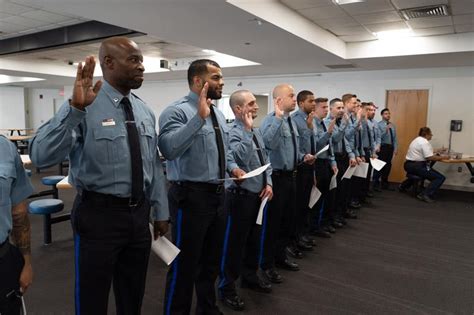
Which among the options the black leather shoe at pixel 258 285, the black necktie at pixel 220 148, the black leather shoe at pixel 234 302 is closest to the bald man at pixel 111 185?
the black necktie at pixel 220 148

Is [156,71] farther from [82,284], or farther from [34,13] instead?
[82,284]

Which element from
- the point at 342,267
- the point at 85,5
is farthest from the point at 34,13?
the point at 342,267

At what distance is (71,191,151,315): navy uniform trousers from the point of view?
1.44 m

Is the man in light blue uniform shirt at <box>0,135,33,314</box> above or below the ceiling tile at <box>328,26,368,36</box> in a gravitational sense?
below

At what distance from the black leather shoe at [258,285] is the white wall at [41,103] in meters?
16.1

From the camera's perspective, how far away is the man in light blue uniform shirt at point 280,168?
294 centimetres

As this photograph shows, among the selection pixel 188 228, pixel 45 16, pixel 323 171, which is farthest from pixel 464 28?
pixel 45 16

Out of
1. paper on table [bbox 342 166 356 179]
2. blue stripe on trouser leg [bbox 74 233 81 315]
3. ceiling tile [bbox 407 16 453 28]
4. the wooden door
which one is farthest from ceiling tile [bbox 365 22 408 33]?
blue stripe on trouser leg [bbox 74 233 81 315]

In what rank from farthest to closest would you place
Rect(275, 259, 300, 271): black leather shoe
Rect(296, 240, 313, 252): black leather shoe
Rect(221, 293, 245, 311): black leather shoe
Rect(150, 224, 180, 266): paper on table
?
Rect(296, 240, 313, 252): black leather shoe
Rect(275, 259, 300, 271): black leather shoe
Rect(221, 293, 245, 311): black leather shoe
Rect(150, 224, 180, 266): paper on table

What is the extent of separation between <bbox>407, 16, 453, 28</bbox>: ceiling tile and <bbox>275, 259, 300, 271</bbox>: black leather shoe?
4.14 metres

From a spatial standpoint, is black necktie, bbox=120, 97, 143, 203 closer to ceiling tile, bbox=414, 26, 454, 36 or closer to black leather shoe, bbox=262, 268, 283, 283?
black leather shoe, bbox=262, 268, 283, 283

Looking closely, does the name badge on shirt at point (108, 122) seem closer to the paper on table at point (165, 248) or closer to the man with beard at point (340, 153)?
the paper on table at point (165, 248)

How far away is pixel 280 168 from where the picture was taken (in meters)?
3.01

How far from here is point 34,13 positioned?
214 inches
